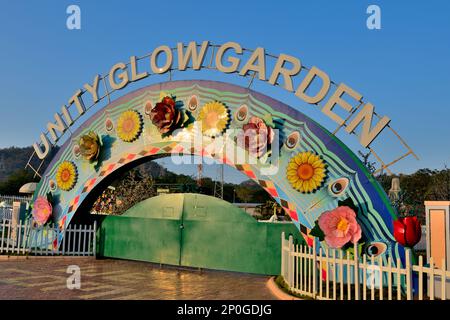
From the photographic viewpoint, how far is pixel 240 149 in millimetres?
10039

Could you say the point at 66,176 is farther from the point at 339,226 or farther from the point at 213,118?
the point at 339,226

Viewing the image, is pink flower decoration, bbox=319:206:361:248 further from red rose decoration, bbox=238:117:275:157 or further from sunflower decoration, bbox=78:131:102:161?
sunflower decoration, bbox=78:131:102:161

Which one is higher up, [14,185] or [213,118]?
[213,118]

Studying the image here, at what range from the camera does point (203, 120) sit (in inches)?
A: 424

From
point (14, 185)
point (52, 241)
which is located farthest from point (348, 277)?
point (14, 185)

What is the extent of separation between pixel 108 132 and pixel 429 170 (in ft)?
161

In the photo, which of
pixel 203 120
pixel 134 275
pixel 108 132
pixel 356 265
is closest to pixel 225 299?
pixel 356 265

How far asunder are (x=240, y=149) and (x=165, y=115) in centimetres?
243

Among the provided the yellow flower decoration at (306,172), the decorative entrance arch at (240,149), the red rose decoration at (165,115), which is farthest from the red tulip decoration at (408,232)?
the red rose decoration at (165,115)

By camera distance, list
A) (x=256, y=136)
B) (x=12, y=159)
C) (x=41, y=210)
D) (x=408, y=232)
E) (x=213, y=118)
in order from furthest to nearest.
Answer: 1. (x=12, y=159)
2. (x=41, y=210)
3. (x=213, y=118)
4. (x=256, y=136)
5. (x=408, y=232)

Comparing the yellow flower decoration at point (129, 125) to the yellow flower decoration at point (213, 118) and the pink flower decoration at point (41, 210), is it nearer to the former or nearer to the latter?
the yellow flower decoration at point (213, 118)

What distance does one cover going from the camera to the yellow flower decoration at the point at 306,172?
9.10 m

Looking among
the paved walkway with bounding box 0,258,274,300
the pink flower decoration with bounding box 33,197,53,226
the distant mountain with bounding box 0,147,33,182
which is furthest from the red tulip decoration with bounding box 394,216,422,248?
the distant mountain with bounding box 0,147,33,182

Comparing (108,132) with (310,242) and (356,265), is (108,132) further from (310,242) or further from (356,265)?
(356,265)
